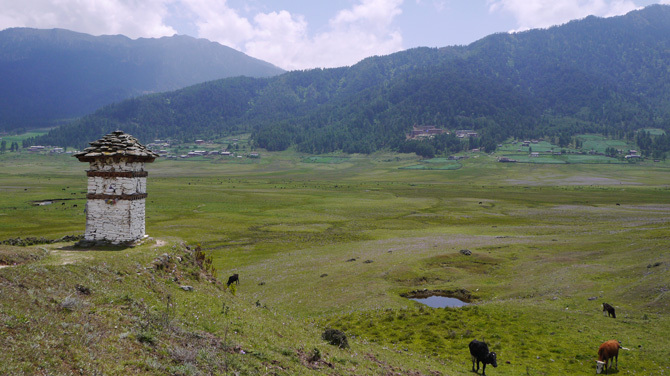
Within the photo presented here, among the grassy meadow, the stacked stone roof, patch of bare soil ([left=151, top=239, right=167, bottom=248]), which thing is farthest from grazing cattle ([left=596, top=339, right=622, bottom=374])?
the stacked stone roof

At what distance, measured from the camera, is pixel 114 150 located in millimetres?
25250

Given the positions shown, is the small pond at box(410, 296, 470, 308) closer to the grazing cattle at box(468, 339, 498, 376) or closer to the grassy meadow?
the grassy meadow

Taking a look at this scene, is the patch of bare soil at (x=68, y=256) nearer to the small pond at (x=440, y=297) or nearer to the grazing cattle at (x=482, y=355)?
the grazing cattle at (x=482, y=355)

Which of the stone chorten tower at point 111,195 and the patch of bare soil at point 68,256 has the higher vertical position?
the stone chorten tower at point 111,195

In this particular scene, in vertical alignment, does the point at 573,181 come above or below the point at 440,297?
above

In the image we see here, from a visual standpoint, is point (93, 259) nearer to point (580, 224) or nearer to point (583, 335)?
point (583, 335)

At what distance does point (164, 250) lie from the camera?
941 inches

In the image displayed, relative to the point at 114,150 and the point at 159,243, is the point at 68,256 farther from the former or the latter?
the point at 114,150

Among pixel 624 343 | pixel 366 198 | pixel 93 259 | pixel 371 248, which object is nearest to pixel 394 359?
pixel 624 343

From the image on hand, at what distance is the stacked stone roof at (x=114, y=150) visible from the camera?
24.7m

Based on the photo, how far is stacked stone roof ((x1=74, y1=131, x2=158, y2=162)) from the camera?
24719mm

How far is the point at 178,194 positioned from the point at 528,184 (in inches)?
5747

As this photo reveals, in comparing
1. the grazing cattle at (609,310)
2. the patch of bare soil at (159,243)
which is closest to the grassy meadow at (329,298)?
the patch of bare soil at (159,243)

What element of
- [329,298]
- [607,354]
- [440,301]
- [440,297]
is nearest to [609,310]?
[607,354]
